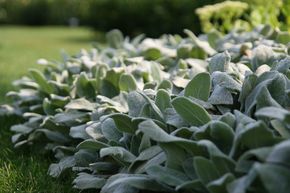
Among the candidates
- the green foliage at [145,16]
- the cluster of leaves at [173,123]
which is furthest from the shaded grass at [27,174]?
the green foliage at [145,16]

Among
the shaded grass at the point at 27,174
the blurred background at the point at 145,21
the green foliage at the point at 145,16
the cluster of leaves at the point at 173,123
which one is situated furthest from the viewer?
the green foliage at the point at 145,16

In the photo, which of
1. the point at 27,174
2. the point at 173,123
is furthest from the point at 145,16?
the point at 173,123

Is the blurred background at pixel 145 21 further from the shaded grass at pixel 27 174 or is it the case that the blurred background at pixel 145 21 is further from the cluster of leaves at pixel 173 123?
the shaded grass at pixel 27 174

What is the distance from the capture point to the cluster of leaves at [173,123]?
5.81 ft

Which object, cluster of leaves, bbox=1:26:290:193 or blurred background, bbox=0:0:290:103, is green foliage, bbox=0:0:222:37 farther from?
cluster of leaves, bbox=1:26:290:193

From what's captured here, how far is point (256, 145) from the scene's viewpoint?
1797mm

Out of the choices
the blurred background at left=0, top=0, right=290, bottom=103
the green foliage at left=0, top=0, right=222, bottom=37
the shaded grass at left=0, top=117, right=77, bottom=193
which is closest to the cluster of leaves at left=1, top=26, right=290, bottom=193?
the shaded grass at left=0, top=117, right=77, bottom=193

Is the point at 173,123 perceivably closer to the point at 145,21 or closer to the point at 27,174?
the point at 27,174

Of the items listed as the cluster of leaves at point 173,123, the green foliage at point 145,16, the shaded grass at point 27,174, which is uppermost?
the cluster of leaves at point 173,123

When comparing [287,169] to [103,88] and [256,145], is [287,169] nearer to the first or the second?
[256,145]

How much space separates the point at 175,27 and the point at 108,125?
896 cm

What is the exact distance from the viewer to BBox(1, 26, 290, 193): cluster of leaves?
1771 mm

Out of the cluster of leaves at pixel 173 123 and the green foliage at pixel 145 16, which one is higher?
the cluster of leaves at pixel 173 123

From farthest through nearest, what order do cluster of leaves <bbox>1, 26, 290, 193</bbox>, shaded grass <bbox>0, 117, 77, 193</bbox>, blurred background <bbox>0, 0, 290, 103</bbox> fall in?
blurred background <bbox>0, 0, 290, 103</bbox>
shaded grass <bbox>0, 117, 77, 193</bbox>
cluster of leaves <bbox>1, 26, 290, 193</bbox>
